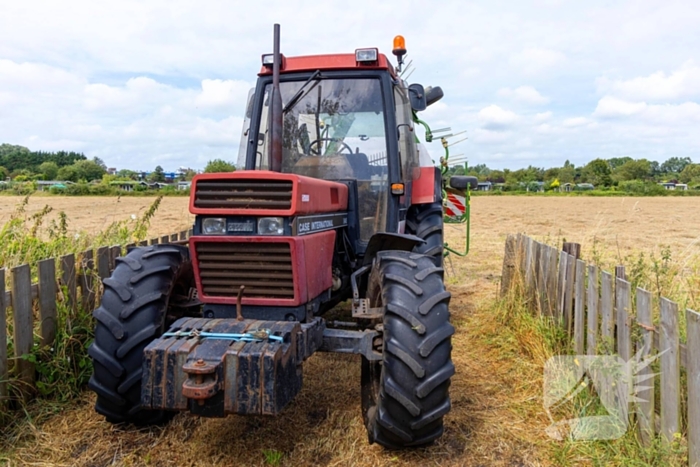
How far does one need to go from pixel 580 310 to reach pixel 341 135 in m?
2.33

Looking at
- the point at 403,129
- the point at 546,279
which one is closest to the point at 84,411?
the point at 403,129

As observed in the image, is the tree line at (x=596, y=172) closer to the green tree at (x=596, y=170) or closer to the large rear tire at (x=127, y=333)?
the green tree at (x=596, y=170)

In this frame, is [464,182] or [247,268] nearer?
[247,268]

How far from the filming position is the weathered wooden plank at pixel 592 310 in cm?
373

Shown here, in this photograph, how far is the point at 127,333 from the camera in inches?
126

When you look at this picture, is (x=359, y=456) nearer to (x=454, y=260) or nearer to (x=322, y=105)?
(x=322, y=105)

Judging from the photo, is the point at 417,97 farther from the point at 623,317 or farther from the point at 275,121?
the point at 623,317

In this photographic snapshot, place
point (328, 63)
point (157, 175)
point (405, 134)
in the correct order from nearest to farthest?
1. point (328, 63)
2. point (405, 134)
3. point (157, 175)

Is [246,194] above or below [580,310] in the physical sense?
above

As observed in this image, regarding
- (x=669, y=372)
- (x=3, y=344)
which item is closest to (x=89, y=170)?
(x=3, y=344)

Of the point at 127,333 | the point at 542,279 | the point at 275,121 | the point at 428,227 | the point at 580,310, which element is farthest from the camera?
the point at 428,227

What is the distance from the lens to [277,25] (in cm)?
389

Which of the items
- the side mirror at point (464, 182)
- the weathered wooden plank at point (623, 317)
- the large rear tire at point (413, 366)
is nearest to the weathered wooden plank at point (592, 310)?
the weathered wooden plank at point (623, 317)

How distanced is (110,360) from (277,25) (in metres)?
2.52
